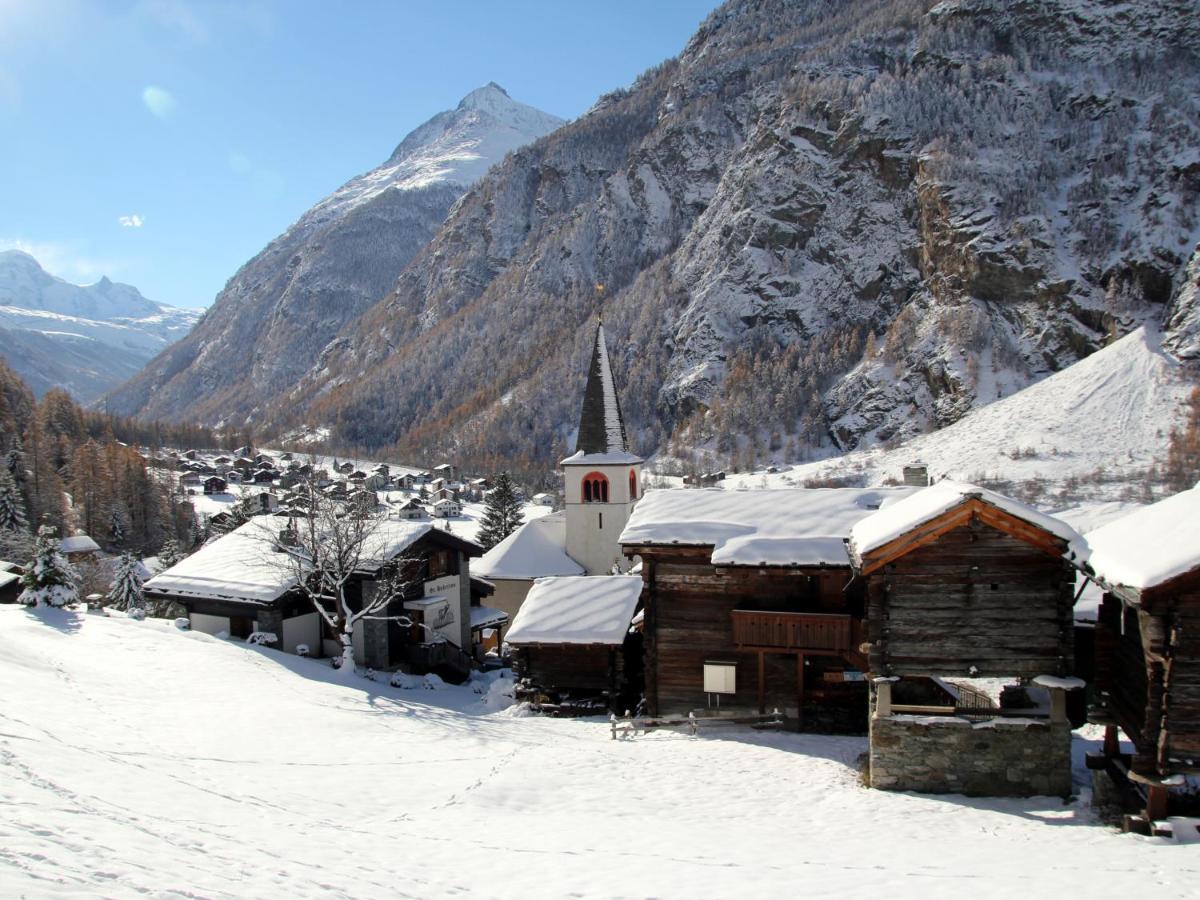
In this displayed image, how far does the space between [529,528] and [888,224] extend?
121134mm

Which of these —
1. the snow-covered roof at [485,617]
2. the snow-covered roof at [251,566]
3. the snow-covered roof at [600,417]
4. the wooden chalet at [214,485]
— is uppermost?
the snow-covered roof at [600,417]

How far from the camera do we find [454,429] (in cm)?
18738

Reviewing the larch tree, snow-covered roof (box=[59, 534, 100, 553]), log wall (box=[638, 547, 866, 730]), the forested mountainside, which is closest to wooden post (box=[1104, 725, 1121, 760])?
log wall (box=[638, 547, 866, 730])

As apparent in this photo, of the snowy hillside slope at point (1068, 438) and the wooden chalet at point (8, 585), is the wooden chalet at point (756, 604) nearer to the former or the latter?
the wooden chalet at point (8, 585)

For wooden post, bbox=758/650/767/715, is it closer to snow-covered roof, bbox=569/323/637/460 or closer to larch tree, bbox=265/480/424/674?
larch tree, bbox=265/480/424/674

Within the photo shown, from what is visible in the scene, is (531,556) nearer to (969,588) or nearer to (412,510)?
(969,588)

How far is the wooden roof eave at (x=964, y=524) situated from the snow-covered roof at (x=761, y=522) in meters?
3.99

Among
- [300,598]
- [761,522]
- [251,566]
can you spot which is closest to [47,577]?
[251,566]

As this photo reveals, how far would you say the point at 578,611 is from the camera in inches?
953

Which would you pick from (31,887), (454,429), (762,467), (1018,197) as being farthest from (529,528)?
(454,429)

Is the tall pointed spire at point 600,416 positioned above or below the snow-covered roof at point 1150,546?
above

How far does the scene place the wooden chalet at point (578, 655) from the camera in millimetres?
23234

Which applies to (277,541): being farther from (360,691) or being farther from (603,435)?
(603,435)

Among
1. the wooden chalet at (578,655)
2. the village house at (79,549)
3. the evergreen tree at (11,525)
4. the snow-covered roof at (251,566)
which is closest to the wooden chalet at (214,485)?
the village house at (79,549)
